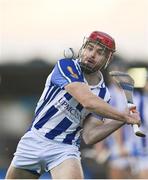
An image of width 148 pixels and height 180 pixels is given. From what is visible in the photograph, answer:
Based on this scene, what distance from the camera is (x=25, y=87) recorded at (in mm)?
7172

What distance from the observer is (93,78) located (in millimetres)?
4559

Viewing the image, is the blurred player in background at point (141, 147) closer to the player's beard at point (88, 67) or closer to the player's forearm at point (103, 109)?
the player's beard at point (88, 67)

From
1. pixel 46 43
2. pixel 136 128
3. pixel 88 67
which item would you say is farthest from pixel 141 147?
pixel 136 128

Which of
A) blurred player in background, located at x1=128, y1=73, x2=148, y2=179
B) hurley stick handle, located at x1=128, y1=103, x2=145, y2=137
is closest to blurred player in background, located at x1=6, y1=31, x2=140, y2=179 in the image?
hurley stick handle, located at x1=128, y1=103, x2=145, y2=137

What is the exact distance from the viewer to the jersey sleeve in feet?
14.1

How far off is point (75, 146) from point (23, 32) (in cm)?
290

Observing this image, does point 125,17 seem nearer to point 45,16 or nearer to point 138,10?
point 138,10

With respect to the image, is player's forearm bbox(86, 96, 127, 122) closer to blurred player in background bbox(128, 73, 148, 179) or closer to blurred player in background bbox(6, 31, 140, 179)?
blurred player in background bbox(6, 31, 140, 179)

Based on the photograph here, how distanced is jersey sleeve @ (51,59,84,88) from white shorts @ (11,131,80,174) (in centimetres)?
43

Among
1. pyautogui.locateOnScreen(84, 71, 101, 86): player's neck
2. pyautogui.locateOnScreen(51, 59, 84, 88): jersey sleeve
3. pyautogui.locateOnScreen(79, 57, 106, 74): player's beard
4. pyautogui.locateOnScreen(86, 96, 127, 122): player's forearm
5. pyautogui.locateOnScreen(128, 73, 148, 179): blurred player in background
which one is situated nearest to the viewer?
pyautogui.locateOnScreen(86, 96, 127, 122): player's forearm

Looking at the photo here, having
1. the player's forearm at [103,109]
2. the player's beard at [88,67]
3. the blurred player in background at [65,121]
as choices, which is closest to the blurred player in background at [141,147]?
the blurred player in background at [65,121]

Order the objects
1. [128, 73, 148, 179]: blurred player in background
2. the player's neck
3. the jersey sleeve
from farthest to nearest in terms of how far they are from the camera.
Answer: [128, 73, 148, 179]: blurred player in background < the player's neck < the jersey sleeve

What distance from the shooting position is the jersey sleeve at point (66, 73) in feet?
14.1

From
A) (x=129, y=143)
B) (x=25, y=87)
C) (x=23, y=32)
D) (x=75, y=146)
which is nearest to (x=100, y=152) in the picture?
(x=129, y=143)
